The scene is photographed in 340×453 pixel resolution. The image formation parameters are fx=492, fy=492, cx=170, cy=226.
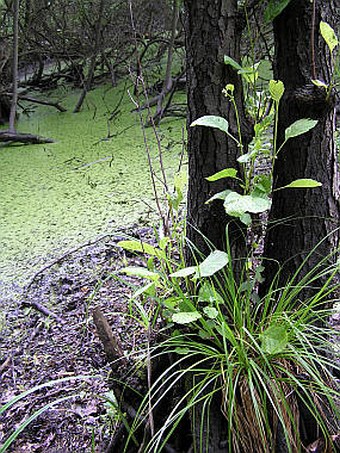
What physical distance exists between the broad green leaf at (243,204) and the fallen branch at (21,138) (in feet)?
7.75

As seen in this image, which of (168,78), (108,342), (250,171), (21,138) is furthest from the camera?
(168,78)

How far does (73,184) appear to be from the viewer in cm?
230

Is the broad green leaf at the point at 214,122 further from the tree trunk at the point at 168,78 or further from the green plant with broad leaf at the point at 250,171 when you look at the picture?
the tree trunk at the point at 168,78

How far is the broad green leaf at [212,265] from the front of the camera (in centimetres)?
82

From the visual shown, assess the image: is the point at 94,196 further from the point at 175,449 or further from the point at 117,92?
the point at 117,92

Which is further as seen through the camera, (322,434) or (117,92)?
(117,92)

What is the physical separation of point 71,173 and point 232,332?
1764mm

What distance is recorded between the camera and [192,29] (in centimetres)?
84

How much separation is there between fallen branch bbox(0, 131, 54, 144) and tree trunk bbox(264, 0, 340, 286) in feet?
7.59

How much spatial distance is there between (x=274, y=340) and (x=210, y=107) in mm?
416

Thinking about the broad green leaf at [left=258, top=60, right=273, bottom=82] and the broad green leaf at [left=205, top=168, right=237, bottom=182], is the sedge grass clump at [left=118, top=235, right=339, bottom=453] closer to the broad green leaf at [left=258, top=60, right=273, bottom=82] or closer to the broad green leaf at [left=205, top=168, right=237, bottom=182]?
the broad green leaf at [left=205, top=168, right=237, bottom=182]

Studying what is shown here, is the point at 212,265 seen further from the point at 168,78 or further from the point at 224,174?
the point at 168,78

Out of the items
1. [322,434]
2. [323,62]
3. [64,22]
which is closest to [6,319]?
[322,434]

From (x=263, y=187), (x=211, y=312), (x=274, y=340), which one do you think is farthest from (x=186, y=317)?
(x=263, y=187)
